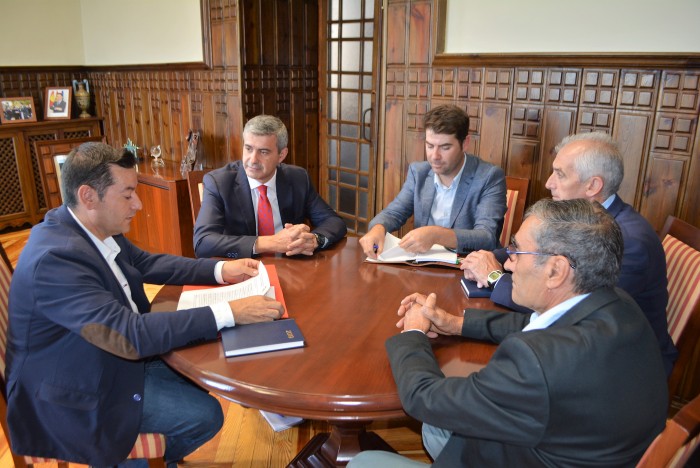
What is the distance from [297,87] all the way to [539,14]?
219 centimetres

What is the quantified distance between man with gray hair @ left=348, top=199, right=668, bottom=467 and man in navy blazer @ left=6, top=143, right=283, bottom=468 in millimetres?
628

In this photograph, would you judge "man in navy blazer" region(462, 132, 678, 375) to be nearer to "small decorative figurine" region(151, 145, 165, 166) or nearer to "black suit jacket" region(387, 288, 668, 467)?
"black suit jacket" region(387, 288, 668, 467)

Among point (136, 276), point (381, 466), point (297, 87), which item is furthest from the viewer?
point (297, 87)

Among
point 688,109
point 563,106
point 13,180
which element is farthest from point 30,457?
point 13,180

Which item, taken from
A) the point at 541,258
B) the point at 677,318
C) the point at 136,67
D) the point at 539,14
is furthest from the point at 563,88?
the point at 136,67

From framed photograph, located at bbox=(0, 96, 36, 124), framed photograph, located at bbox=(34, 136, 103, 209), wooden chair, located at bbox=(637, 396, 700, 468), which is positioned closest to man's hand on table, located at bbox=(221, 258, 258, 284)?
wooden chair, located at bbox=(637, 396, 700, 468)

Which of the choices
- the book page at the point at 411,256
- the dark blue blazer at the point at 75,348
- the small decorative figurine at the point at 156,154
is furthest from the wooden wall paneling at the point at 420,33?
the small decorative figurine at the point at 156,154

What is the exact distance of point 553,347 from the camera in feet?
2.98

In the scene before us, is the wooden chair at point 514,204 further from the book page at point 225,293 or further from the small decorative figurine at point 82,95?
the small decorative figurine at point 82,95

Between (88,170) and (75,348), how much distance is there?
50cm

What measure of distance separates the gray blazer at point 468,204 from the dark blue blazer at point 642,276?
1.69 ft

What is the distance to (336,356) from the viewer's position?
130cm

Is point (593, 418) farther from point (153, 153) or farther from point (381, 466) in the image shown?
point (153, 153)

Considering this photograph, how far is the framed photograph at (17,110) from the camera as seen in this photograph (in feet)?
15.8
